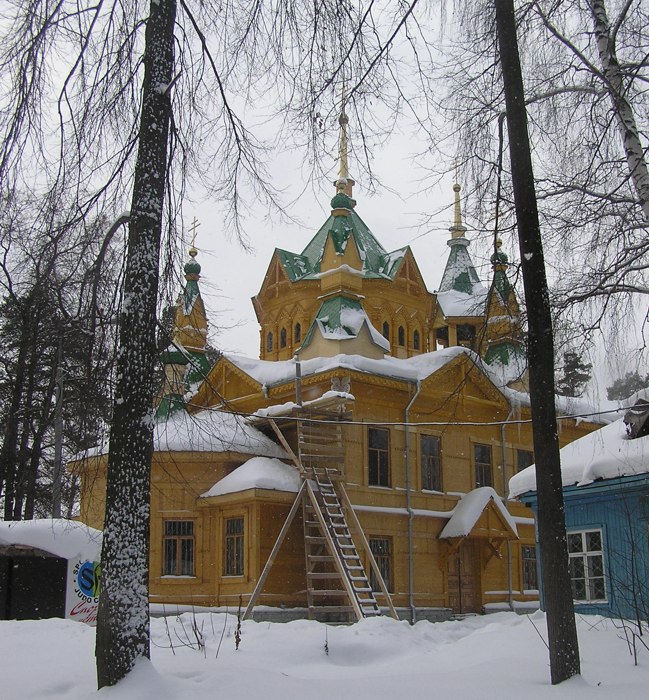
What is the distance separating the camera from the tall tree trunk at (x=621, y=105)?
34.3 ft

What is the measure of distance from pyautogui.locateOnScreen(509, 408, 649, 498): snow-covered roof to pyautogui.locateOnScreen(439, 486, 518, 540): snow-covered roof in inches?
297

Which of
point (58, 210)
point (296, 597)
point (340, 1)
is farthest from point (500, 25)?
point (296, 597)

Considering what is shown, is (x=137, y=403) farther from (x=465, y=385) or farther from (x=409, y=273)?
(x=409, y=273)

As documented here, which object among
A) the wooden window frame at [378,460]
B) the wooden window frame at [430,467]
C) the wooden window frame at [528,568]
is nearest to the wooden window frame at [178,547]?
the wooden window frame at [378,460]

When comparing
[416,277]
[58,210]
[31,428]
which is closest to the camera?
[58,210]

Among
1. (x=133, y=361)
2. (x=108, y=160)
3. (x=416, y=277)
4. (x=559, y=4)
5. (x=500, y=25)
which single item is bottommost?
(x=133, y=361)

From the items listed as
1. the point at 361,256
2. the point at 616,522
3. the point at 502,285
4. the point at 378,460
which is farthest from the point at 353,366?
the point at 502,285

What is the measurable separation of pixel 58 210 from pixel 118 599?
390 cm

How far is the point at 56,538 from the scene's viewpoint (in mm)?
13281

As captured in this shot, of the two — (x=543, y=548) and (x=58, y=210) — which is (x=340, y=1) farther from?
(x=543, y=548)

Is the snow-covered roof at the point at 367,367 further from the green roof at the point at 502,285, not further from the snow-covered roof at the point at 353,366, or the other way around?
the green roof at the point at 502,285

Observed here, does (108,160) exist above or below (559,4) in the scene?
below

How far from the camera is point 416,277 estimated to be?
94.1 feet

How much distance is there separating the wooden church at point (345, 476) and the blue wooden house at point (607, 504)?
13.9ft
